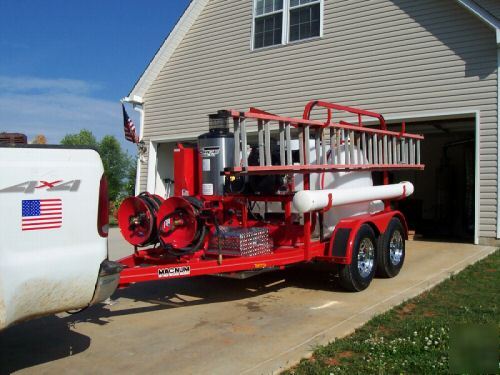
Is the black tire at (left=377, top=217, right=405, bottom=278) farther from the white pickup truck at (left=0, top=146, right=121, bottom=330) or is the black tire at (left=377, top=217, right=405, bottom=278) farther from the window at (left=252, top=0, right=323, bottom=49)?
the window at (left=252, top=0, right=323, bottom=49)

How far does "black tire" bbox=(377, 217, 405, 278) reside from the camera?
736 cm

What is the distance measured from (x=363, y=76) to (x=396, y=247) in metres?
5.48

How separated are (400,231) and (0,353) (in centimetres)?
570

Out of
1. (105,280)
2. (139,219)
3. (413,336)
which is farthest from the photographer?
(139,219)

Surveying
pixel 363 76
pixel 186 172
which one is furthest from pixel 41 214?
pixel 363 76

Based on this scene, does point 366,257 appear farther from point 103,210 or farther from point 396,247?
point 103,210

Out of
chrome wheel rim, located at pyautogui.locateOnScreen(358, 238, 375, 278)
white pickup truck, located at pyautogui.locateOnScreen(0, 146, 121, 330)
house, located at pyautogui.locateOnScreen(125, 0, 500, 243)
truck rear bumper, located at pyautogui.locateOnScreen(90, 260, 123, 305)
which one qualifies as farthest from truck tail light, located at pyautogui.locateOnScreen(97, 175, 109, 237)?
house, located at pyautogui.locateOnScreen(125, 0, 500, 243)

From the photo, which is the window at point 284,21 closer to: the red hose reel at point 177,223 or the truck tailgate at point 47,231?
the red hose reel at point 177,223

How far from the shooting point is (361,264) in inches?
273

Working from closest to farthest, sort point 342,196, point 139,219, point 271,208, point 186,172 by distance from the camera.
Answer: point 139,219 < point 342,196 < point 186,172 < point 271,208

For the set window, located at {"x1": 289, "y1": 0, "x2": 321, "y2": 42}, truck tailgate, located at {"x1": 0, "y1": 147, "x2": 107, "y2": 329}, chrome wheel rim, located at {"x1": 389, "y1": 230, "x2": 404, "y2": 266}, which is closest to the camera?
truck tailgate, located at {"x1": 0, "y1": 147, "x2": 107, "y2": 329}

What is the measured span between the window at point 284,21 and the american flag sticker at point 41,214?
10564mm

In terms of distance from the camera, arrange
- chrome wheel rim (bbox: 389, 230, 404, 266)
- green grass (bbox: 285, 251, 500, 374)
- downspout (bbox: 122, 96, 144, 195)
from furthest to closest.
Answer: downspout (bbox: 122, 96, 144, 195)
chrome wheel rim (bbox: 389, 230, 404, 266)
green grass (bbox: 285, 251, 500, 374)

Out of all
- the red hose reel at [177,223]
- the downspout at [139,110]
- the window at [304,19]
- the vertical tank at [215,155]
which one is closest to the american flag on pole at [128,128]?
the downspout at [139,110]
